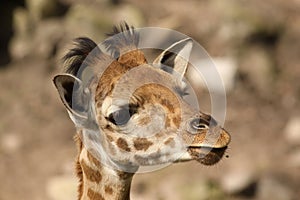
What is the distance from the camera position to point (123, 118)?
5594 millimetres

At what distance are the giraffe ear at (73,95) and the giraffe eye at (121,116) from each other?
20cm

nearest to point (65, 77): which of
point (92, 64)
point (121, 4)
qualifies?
point (92, 64)

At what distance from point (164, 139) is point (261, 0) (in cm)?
1000

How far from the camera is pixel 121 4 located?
15969 millimetres

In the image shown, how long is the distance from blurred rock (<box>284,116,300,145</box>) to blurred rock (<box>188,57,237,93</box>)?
1245 millimetres

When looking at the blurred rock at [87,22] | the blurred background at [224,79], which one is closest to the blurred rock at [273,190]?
the blurred background at [224,79]

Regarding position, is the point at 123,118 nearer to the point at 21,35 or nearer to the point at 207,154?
the point at 207,154

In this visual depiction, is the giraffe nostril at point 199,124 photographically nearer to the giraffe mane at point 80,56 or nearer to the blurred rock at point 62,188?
the giraffe mane at point 80,56

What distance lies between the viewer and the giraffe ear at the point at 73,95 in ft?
18.0

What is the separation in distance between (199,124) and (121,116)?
56 centimetres

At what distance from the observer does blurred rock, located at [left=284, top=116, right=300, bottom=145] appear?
12453 millimetres

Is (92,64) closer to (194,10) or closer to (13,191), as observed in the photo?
(13,191)

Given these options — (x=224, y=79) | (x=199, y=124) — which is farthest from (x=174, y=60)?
(x=224, y=79)

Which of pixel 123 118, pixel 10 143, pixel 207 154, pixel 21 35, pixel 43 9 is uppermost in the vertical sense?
pixel 123 118
